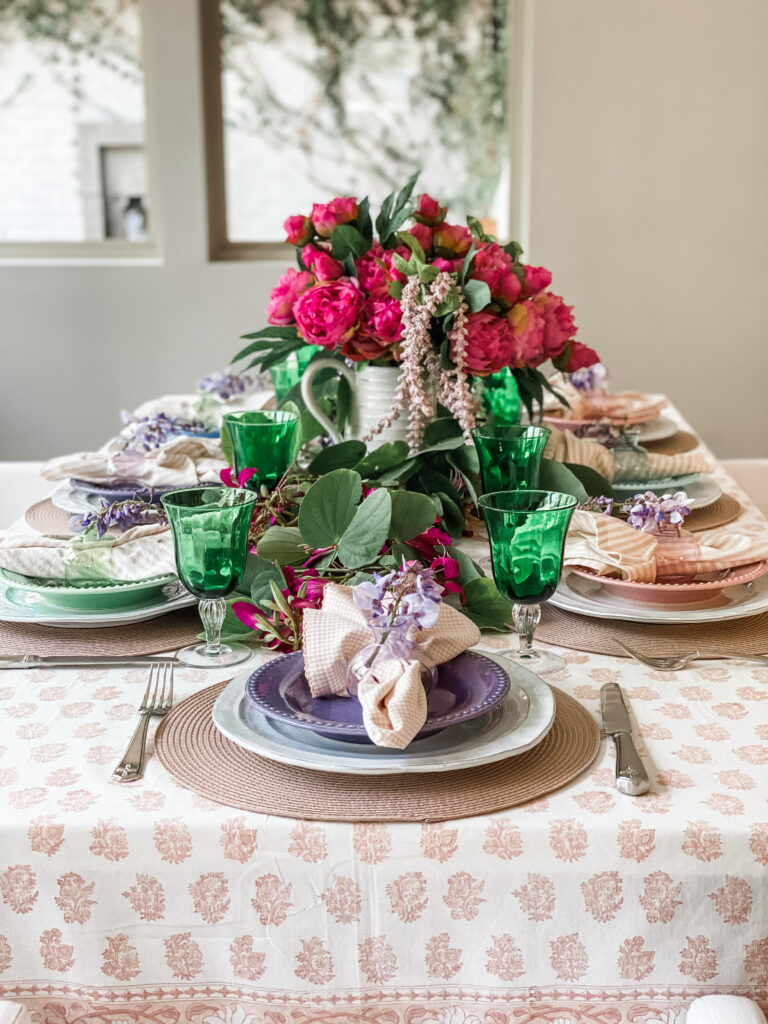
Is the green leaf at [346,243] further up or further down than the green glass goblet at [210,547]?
further up

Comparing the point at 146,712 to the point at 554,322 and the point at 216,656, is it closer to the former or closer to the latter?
the point at 216,656

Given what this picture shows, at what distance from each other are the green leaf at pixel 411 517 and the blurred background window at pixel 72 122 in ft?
10.1

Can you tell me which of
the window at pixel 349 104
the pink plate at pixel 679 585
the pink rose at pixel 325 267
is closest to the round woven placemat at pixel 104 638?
the pink plate at pixel 679 585

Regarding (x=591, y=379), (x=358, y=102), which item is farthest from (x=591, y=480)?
(x=358, y=102)

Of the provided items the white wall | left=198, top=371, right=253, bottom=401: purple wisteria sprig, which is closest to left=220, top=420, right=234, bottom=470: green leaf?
left=198, top=371, right=253, bottom=401: purple wisteria sprig

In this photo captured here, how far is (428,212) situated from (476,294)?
Answer: 152 mm

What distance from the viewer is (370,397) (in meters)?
1.48

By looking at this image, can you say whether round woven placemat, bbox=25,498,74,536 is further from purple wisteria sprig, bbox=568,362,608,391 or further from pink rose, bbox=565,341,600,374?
purple wisteria sprig, bbox=568,362,608,391

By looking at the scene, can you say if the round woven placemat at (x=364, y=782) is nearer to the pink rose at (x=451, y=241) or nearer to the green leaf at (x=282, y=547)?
the green leaf at (x=282, y=547)

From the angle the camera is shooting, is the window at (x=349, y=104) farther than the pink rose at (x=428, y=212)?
Yes

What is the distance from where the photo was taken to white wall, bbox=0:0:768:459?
11.3 ft

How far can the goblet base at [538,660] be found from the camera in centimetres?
97

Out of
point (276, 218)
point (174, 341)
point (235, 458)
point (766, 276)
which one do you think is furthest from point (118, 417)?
point (235, 458)

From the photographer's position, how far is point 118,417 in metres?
3.82
